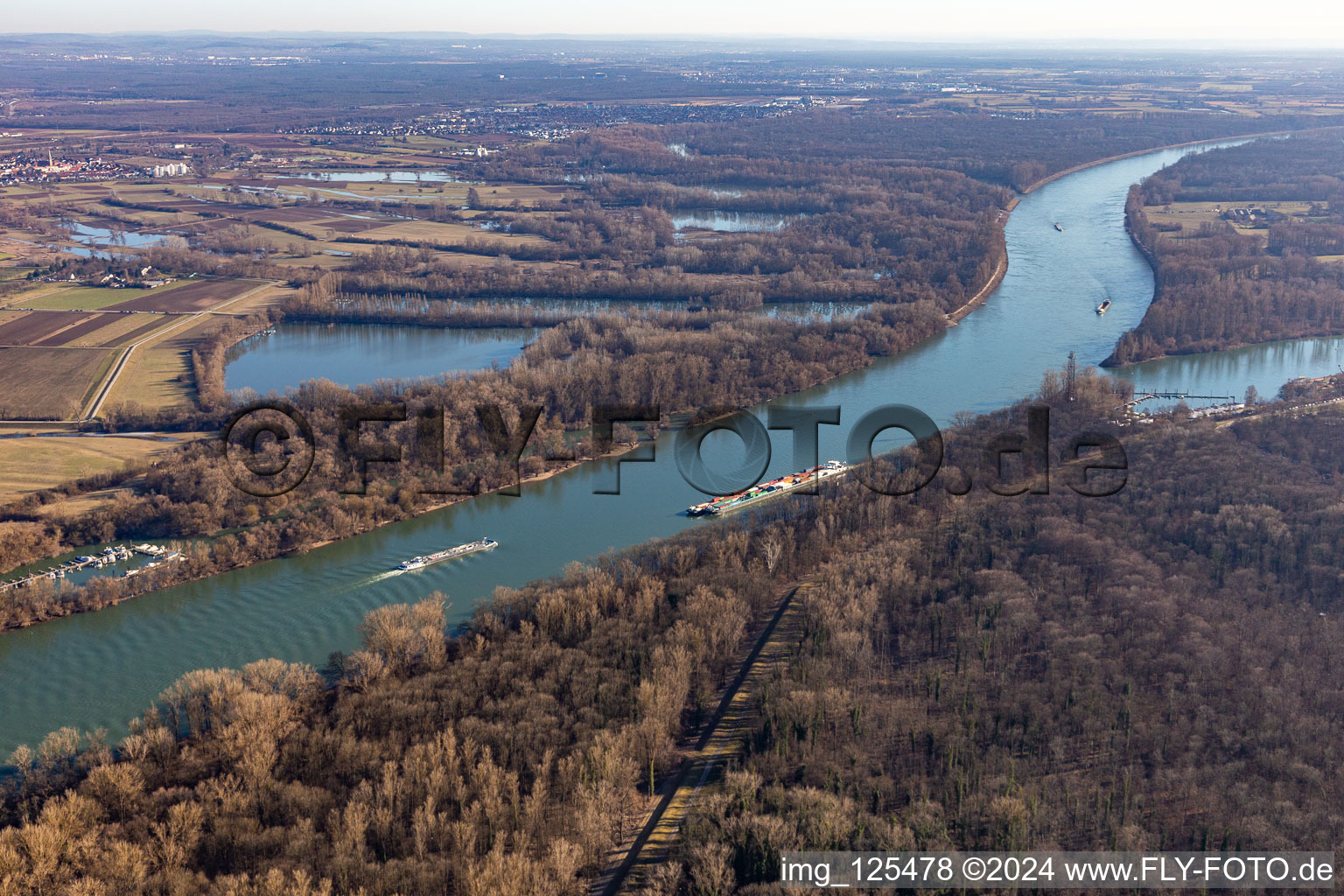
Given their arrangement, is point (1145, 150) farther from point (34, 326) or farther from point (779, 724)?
point (779, 724)

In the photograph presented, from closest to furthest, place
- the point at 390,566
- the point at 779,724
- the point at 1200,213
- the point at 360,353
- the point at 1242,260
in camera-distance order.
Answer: the point at 779,724 < the point at 390,566 < the point at 360,353 < the point at 1242,260 < the point at 1200,213

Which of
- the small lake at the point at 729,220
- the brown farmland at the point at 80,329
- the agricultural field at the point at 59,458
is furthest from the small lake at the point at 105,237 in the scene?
the agricultural field at the point at 59,458

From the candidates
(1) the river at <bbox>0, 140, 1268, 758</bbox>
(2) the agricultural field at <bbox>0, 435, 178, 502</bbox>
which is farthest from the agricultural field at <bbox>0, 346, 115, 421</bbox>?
(1) the river at <bbox>0, 140, 1268, 758</bbox>

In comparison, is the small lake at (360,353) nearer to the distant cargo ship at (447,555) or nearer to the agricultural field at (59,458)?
the agricultural field at (59,458)

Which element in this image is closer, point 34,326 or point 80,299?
point 34,326

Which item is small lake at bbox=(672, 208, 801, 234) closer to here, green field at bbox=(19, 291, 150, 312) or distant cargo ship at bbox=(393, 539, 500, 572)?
green field at bbox=(19, 291, 150, 312)

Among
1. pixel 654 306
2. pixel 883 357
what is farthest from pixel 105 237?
pixel 883 357
